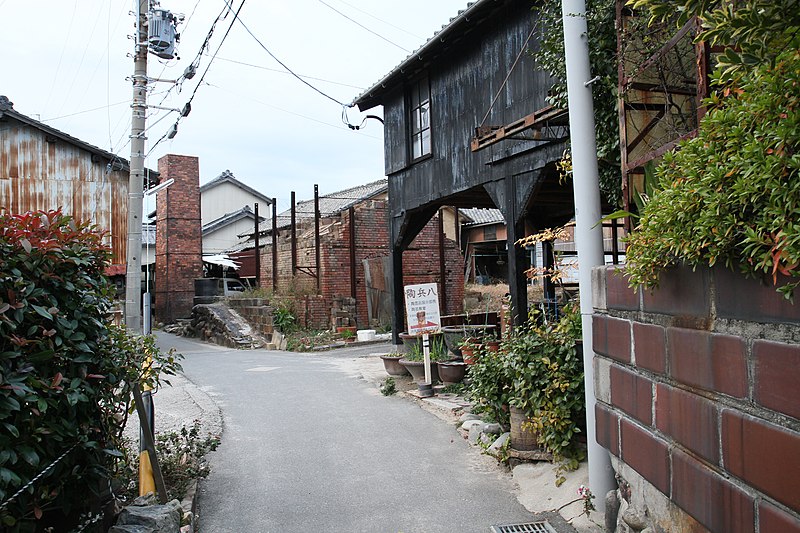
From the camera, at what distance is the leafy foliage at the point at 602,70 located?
5109mm

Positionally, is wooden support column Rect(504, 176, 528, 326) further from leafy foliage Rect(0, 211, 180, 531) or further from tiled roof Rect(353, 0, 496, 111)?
leafy foliage Rect(0, 211, 180, 531)

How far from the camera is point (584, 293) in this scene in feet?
13.8

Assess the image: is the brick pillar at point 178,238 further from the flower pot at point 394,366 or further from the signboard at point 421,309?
the signboard at point 421,309

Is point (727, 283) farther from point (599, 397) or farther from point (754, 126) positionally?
point (599, 397)

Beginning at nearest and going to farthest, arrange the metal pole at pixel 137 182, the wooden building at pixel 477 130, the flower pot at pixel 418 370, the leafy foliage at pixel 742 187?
the leafy foliage at pixel 742 187 < the metal pole at pixel 137 182 < the wooden building at pixel 477 130 < the flower pot at pixel 418 370

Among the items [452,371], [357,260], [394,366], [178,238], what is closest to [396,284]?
[394,366]

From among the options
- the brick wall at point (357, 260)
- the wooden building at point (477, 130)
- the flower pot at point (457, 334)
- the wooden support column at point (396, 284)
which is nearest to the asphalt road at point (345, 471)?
the flower pot at point (457, 334)

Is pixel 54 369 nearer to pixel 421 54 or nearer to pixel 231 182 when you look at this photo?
pixel 421 54

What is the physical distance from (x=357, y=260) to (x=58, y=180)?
8882 mm

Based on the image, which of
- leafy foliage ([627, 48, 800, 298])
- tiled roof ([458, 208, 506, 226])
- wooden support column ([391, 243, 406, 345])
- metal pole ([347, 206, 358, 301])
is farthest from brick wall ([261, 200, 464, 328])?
leafy foliage ([627, 48, 800, 298])

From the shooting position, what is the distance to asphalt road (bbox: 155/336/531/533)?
4766 millimetres

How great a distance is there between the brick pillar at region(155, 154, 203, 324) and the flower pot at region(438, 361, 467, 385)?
19295mm

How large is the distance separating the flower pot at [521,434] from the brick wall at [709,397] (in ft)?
9.21

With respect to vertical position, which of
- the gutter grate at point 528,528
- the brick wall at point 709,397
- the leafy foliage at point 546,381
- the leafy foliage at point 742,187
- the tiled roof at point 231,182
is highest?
the tiled roof at point 231,182
